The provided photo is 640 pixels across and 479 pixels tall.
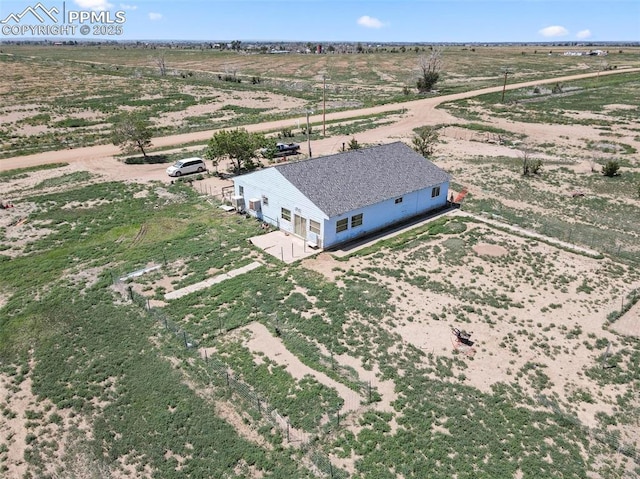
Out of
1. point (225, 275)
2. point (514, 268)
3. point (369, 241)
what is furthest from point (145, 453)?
point (514, 268)

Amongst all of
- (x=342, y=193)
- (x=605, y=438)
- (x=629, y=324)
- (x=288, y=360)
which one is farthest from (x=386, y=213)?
(x=605, y=438)

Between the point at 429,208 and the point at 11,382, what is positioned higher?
the point at 429,208

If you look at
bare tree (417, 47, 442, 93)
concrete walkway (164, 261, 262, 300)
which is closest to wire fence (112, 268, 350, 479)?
concrete walkway (164, 261, 262, 300)

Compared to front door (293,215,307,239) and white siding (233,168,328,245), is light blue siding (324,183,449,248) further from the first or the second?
front door (293,215,307,239)

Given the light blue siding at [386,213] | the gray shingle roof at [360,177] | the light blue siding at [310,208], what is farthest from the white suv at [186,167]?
the light blue siding at [386,213]

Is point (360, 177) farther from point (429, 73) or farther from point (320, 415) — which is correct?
point (429, 73)

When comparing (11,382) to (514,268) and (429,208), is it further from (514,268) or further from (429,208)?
(429,208)

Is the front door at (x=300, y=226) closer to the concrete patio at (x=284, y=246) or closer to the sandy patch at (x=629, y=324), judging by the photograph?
the concrete patio at (x=284, y=246)
